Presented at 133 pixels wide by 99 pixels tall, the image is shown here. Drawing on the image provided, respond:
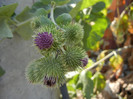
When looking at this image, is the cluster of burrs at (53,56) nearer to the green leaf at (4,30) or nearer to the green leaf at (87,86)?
the green leaf at (4,30)

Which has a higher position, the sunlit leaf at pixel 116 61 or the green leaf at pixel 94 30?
the green leaf at pixel 94 30

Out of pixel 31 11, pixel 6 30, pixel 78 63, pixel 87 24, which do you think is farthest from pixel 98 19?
pixel 6 30

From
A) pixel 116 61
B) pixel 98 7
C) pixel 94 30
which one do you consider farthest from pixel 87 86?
pixel 116 61

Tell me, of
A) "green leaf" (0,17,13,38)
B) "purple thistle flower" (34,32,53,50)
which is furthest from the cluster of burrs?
"green leaf" (0,17,13,38)

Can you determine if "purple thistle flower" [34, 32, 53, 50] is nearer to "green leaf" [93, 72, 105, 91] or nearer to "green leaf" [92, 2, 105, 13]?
"green leaf" [92, 2, 105, 13]

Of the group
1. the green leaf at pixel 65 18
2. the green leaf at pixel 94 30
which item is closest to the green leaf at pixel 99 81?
the green leaf at pixel 94 30

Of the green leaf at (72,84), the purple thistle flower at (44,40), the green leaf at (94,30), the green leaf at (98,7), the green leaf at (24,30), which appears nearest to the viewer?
the purple thistle flower at (44,40)
